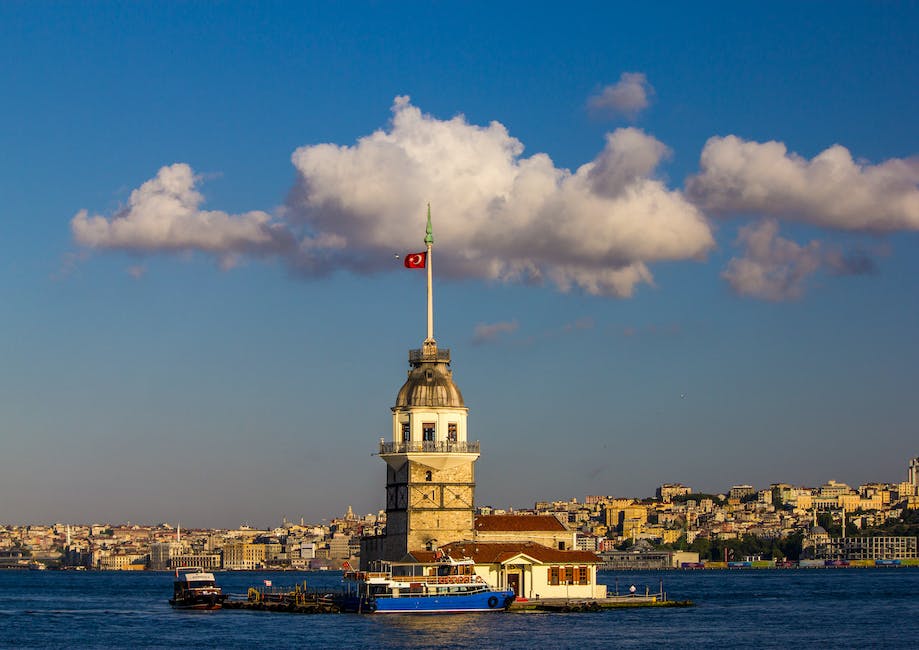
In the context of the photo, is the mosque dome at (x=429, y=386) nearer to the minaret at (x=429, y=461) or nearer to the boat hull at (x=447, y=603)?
the minaret at (x=429, y=461)

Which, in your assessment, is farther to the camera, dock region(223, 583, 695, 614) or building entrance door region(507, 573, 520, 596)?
building entrance door region(507, 573, 520, 596)

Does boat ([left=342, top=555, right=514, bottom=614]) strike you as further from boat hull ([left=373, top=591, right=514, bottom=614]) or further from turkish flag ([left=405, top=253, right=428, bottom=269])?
turkish flag ([left=405, top=253, right=428, bottom=269])

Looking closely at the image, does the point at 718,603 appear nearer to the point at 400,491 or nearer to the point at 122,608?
the point at 400,491

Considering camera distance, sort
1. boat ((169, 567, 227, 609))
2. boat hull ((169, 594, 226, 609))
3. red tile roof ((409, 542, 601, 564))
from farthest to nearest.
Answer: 1. boat ((169, 567, 227, 609))
2. boat hull ((169, 594, 226, 609))
3. red tile roof ((409, 542, 601, 564))

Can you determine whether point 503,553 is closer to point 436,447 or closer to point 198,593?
point 436,447

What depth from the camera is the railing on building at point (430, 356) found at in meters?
82.8

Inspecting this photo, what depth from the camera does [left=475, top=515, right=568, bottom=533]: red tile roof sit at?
8412 centimetres

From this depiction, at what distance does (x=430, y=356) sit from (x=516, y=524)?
9.68 m

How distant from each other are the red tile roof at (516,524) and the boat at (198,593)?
16.5 metres

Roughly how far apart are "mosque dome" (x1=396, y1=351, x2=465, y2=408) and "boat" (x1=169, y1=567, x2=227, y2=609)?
17.2 meters

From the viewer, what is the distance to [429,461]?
3194 inches

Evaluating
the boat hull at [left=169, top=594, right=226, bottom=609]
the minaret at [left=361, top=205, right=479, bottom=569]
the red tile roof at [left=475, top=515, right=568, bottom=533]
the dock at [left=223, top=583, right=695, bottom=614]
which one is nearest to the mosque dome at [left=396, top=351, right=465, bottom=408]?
the minaret at [left=361, top=205, right=479, bottom=569]

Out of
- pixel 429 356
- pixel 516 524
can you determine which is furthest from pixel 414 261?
pixel 516 524

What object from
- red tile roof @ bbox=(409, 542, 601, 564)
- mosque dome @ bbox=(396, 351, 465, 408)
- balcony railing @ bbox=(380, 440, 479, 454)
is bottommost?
red tile roof @ bbox=(409, 542, 601, 564)
